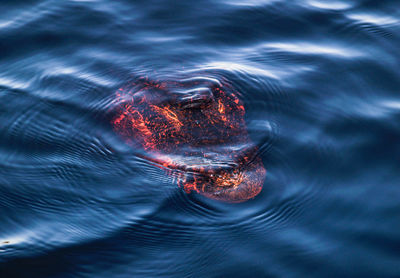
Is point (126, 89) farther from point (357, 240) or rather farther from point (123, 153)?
point (357, 240)

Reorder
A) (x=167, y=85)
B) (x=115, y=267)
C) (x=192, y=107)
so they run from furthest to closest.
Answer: (x=167, y=85) → (x=192, y=107) → (x=115, y=267)


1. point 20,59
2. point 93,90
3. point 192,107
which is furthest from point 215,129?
point 20,59

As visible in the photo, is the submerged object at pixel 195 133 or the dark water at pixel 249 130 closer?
the dark water at pixel 249 130

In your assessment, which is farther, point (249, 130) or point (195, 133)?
point (249, 130)

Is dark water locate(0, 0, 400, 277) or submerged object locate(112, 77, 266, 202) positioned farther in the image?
submerged object locate(112, 77, 266, 202)
